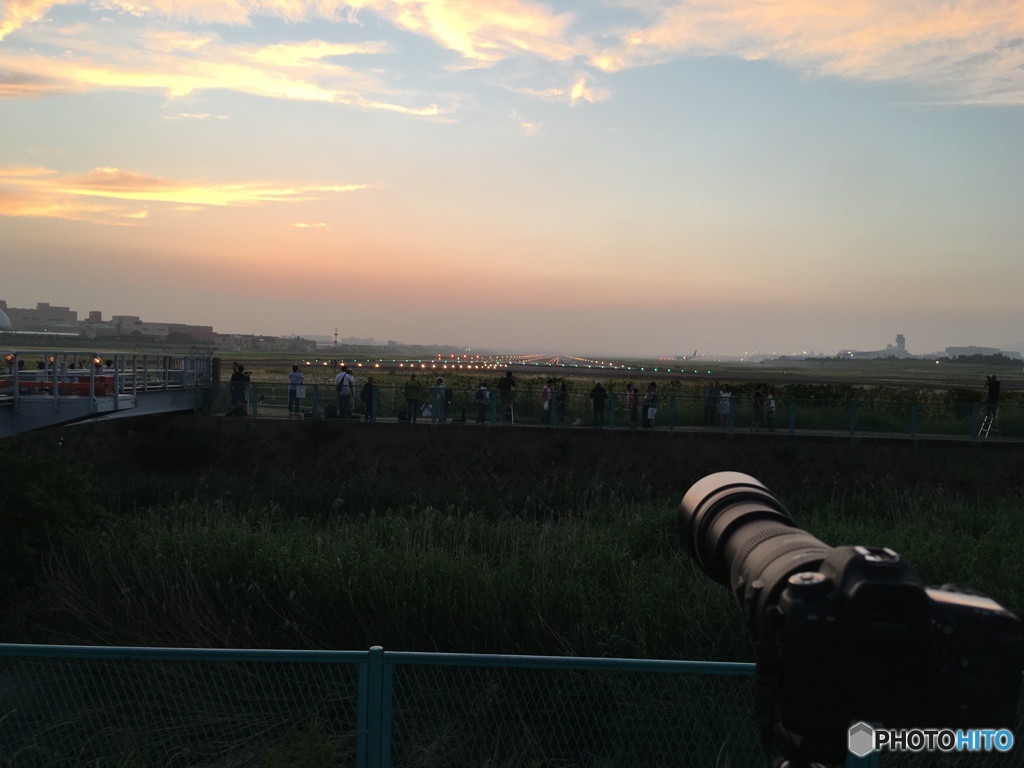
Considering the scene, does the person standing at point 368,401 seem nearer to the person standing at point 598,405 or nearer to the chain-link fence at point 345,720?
the person standing at point 598,405

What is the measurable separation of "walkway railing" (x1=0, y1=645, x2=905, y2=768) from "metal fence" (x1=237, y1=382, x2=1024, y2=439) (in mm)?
15931

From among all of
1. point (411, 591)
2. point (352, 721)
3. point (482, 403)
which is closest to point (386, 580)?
point (411, 591)

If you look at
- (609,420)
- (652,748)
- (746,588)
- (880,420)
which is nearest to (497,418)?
(609,420)

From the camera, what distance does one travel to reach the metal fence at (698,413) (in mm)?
22516

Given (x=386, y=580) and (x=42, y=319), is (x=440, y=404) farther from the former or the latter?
(x=42, y=319)

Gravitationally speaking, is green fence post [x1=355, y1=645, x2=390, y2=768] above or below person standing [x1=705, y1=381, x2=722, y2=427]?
below

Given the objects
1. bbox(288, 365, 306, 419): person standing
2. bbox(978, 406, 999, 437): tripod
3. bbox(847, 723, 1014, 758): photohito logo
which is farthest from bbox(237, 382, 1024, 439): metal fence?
bbox(847, 723, 1014, 758): photohito logo

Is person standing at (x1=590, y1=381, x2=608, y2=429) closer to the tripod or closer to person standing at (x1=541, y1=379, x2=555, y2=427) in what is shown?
person standing at (x1=541, y1=379, x2=555, y2=427)

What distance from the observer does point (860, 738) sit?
1993mm

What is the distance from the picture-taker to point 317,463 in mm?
22656

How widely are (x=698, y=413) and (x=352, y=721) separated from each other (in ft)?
60.9

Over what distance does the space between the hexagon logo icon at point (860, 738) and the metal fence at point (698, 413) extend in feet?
68.2

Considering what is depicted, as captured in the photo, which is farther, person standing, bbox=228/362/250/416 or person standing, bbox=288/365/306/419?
person standing, bbox=228/362/250/416

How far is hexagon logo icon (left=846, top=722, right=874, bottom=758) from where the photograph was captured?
1.96 metres
